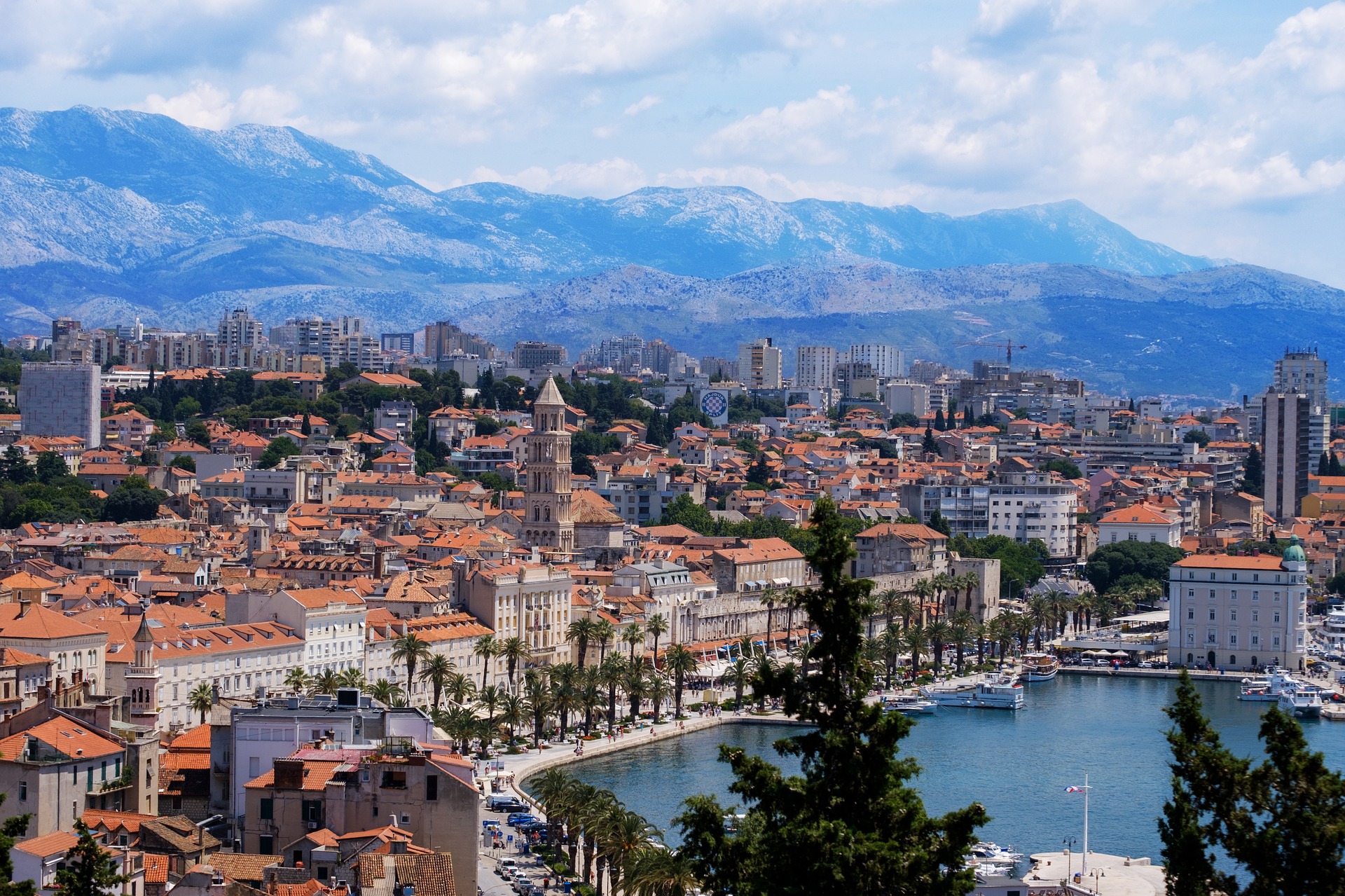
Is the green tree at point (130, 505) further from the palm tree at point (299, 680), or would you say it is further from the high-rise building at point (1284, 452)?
the high-rise building at point (1284, 452)

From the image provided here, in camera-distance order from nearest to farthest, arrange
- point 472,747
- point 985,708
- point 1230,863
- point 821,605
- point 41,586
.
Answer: point 821,605, point 1230,863, point 472,747, point 41,586, point 985,708

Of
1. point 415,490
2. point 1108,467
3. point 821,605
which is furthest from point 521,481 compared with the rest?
point 821,605

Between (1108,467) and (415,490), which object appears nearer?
(415,490)

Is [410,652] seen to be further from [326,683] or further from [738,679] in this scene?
[738,679]

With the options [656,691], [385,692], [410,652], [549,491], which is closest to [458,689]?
[410,652]

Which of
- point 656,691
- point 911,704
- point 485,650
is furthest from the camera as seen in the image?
point 911,704

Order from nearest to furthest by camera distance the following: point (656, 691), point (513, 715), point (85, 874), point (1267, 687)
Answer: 1. point (85, 874)
2. point (513, 715)
3. point (656, 691)
4. point (1267, 687)

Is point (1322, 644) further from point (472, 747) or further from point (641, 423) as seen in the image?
point (641, 423)
